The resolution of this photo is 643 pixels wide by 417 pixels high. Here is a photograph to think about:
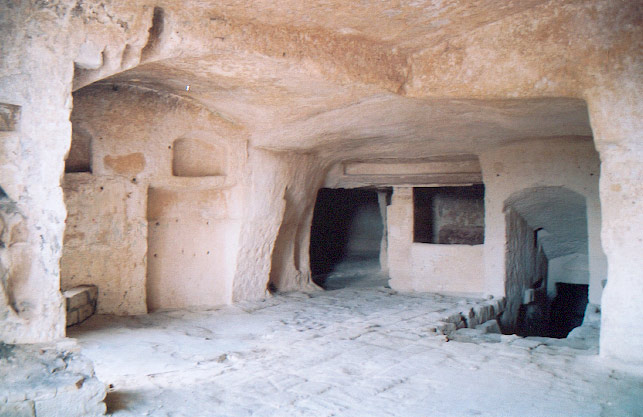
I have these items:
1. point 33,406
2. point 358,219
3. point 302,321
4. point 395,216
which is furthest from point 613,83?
point 358,219

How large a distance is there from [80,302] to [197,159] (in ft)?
6.69

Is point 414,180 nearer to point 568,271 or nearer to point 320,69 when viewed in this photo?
point 568,271

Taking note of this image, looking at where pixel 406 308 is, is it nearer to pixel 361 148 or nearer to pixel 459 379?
pixel 361 148

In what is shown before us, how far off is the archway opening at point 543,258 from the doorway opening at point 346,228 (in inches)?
143

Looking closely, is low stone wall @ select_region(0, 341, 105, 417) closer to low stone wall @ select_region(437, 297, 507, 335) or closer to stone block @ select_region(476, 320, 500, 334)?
low stone wall @ select_region(437, 297, 507, 335)

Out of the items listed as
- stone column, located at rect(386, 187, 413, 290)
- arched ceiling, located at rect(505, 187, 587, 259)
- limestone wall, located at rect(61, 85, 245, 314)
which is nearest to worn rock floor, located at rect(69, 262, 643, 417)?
limestone wall, located at rect(61, 85, 245, 314)

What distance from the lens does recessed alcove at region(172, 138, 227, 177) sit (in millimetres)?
6402

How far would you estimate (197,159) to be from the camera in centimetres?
653

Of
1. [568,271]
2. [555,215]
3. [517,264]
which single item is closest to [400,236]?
[517,264]

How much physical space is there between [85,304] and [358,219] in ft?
28.1

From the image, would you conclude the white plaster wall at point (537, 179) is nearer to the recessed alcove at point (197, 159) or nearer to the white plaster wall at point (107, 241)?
the recessed alcove at point (197, 159)

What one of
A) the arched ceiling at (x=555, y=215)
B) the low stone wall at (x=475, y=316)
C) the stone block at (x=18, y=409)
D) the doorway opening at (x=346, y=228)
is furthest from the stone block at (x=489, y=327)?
the doorway opening at (x=346, y=228)

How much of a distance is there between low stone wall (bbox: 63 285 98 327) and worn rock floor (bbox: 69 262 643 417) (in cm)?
10

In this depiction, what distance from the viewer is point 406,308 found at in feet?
22.4
